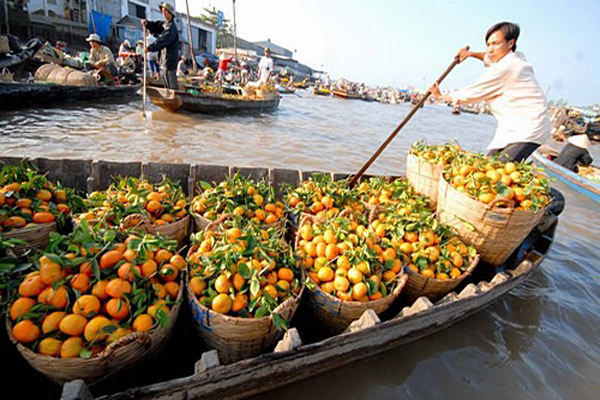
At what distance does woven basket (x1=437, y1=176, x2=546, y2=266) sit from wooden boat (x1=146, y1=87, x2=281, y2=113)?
9164 mm

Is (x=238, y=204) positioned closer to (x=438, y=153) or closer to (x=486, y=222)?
(x=486, y=222)

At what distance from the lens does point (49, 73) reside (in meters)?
10.3

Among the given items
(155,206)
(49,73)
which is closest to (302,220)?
(155,206)

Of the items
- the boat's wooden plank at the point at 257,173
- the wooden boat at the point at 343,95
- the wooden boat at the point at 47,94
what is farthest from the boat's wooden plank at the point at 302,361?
the wooden boat at the point at 343,95

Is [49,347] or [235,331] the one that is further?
[235,331]

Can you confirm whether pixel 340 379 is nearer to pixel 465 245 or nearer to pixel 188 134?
pixel 465 245

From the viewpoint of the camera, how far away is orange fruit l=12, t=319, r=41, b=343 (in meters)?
1.46

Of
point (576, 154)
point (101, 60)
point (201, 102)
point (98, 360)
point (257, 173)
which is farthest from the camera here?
point (101, 60)

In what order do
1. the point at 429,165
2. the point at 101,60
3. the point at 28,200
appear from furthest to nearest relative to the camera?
the point at 101,60 → the point at 429,165 → the point at 28,200

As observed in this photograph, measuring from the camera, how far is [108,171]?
135 inches

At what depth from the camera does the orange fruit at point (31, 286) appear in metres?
1.58

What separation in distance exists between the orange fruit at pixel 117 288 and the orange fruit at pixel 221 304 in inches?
18.4

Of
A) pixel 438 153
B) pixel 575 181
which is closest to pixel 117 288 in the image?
pixel 438 153

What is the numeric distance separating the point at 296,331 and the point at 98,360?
100cm
